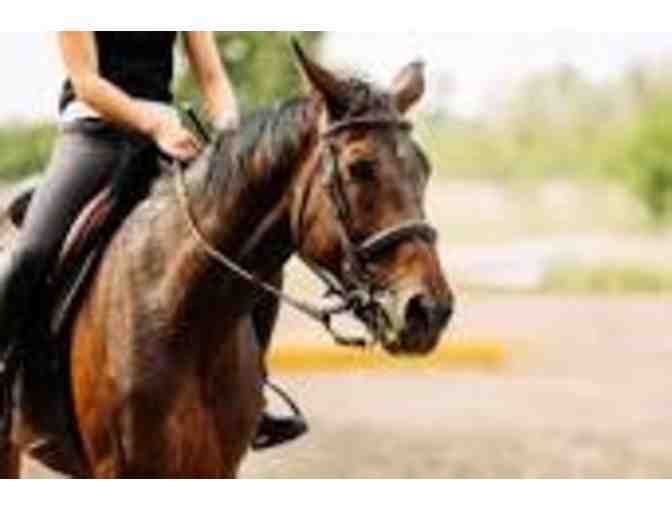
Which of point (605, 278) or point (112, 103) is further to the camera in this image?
point (605, 278)

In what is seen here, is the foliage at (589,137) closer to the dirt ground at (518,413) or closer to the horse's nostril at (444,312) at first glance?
the dirt ground at (518,413)

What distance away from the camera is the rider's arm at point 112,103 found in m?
5.82

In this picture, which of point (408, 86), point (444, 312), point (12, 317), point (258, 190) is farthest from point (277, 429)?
point (444, 312)

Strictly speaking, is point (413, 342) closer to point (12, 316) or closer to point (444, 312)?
point (444, 312)

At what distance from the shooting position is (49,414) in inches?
240

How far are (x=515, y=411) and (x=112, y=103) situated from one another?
1087 centimetres

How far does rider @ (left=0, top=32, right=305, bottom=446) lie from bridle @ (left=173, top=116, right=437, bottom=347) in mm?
637

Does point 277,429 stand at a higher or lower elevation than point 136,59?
lower

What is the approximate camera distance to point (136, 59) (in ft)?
20.0

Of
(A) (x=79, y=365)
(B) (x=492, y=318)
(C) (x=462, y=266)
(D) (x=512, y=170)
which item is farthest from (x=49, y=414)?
(D) (x=512, y=170)

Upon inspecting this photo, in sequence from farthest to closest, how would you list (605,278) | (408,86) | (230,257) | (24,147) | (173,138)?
(605,278), (24,147), (173,138), (230,257), (408,86)

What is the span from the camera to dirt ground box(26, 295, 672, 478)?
12523mm

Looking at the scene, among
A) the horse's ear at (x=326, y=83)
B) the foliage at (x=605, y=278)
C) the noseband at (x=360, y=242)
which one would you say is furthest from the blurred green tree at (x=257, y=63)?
the noseband at (x=360, y=242)

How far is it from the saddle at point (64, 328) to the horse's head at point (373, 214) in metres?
0.74
